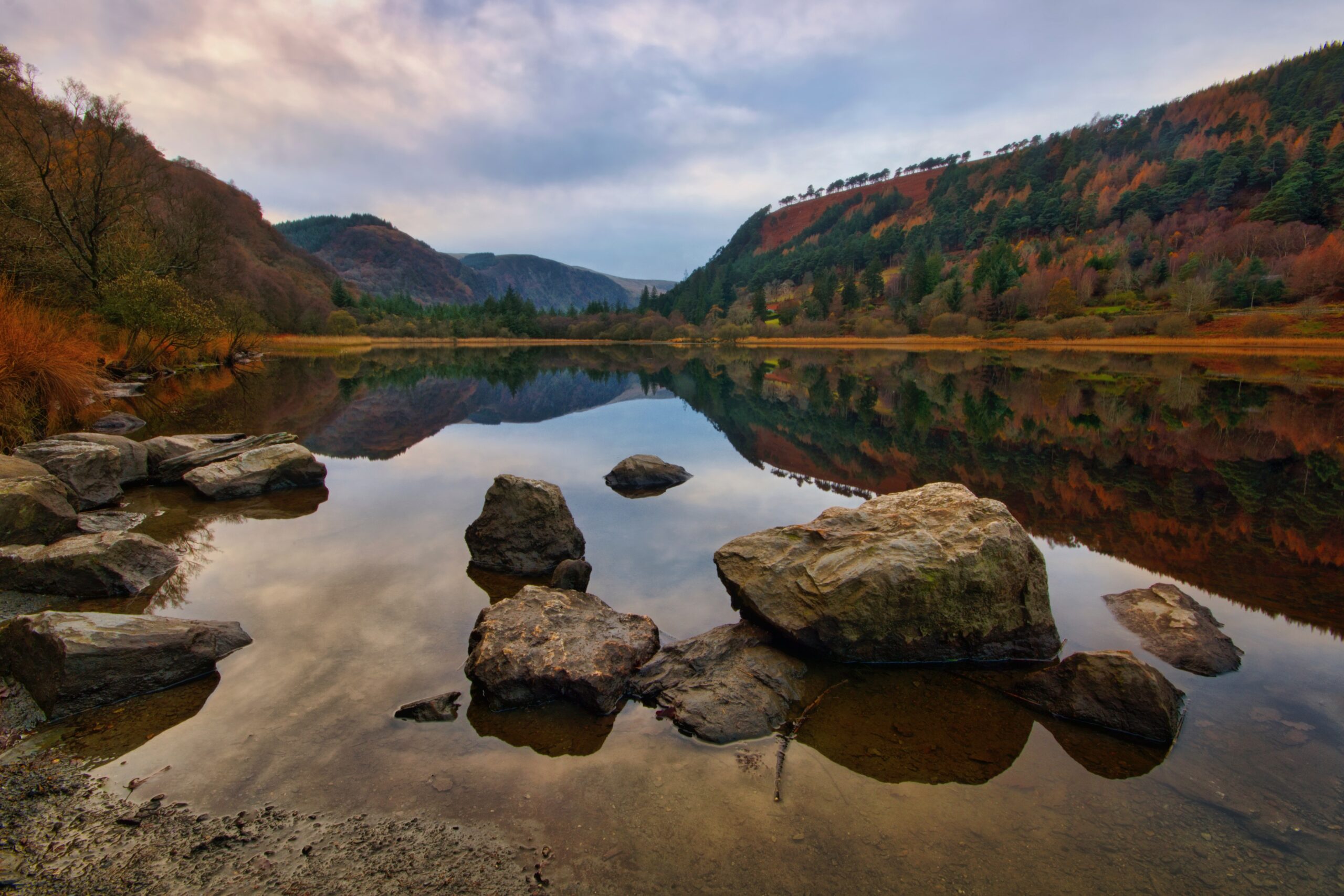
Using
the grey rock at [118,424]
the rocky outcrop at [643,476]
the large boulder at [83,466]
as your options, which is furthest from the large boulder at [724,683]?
the grey rock at [118,424]

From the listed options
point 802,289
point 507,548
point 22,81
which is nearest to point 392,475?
point 507,548

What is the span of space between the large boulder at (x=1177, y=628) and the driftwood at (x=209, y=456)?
1537 cm

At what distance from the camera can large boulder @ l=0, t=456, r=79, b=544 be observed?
7.35m

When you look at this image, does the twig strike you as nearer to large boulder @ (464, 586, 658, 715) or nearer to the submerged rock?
large boulder @ (464, 586, 658, 715)

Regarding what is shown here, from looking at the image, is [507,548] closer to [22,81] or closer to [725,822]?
[725,822]

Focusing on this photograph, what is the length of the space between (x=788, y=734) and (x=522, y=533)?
478 centimetres

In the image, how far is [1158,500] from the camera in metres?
11.2

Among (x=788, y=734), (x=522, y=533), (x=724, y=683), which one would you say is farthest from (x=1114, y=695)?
(x=522, y=533)

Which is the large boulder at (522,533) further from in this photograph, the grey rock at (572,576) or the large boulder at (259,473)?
the large boulder at (259,473)

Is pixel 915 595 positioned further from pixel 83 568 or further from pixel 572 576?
pixel 83 568

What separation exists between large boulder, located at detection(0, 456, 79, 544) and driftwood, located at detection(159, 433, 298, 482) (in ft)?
12.5

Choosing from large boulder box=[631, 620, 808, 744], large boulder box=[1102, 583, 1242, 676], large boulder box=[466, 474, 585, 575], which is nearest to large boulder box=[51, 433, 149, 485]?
large boulder box=[466, 474, 585, 575]

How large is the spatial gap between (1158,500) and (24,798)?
611 inches

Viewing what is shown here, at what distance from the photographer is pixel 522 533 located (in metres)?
8.23
